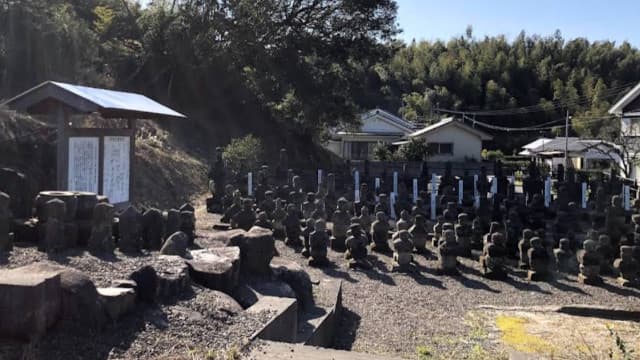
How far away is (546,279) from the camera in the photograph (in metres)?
9.09

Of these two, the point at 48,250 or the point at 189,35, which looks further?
the point at 189,35

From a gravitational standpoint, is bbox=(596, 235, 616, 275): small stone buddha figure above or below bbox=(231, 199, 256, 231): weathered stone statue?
below

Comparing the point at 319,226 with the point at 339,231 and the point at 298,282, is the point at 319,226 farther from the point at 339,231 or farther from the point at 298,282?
the point at 298,282

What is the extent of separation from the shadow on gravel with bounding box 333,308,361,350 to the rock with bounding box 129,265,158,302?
2.10m

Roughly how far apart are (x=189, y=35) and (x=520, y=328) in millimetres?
18679

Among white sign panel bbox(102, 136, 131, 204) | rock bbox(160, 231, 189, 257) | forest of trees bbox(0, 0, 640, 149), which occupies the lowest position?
rock bbox(160, 231, 189, 257)

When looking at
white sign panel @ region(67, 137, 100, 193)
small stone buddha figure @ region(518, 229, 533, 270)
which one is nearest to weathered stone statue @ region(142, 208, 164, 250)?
white sign panel @ region(67, 137, 100, 193)

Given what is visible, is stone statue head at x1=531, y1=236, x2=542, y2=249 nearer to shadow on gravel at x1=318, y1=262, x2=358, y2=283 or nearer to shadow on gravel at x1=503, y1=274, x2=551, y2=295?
shadow on gravel at x1=503, y1=274, x2=551, y2=295

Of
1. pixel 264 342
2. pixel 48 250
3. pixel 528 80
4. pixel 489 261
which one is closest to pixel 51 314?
pixel 264 342

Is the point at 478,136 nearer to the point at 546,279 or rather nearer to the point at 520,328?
the point at 546,279

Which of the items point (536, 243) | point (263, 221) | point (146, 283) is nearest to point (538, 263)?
point (536, 243)

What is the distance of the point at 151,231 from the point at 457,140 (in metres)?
29.4

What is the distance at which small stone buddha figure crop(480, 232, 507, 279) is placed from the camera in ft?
29.9

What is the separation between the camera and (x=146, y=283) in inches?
173
